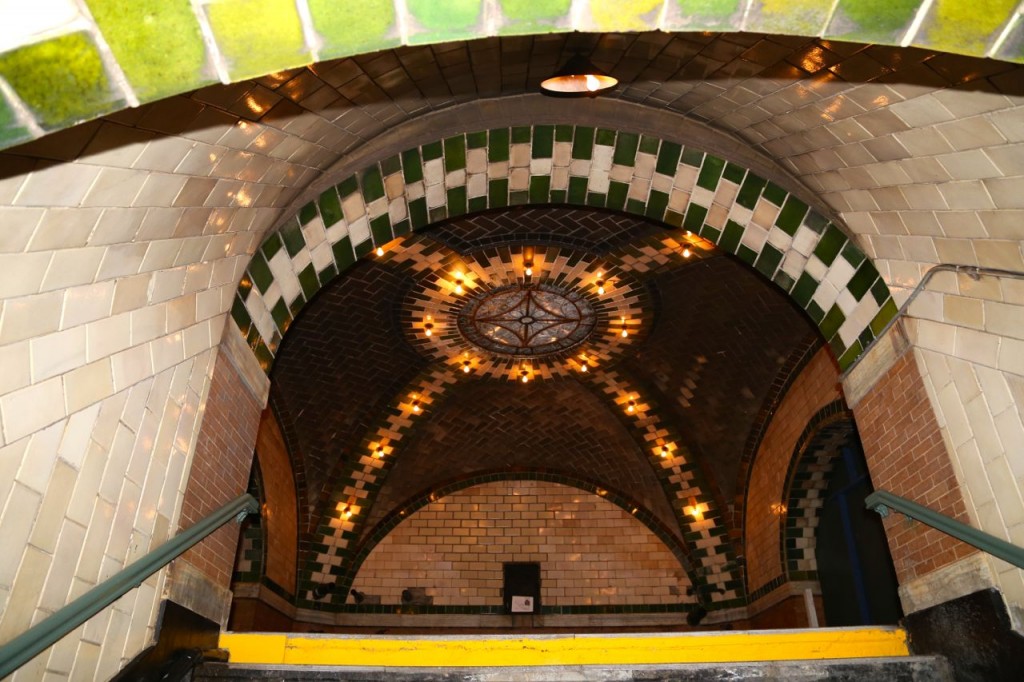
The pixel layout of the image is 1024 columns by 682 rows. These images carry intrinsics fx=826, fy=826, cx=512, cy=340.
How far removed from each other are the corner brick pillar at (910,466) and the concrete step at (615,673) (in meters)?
0.60

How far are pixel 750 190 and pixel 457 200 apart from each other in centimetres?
207

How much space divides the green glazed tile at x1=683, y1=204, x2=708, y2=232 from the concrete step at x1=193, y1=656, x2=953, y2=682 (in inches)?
114

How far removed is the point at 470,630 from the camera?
41.8 feet

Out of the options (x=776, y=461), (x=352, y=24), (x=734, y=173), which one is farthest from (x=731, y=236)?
(x=776, y=461)

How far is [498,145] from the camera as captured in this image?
234 inches

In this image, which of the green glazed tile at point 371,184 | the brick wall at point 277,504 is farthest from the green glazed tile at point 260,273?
the brick wall at point 277,504

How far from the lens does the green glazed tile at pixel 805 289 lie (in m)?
5.59

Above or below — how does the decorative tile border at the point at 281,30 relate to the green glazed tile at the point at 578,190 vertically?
below

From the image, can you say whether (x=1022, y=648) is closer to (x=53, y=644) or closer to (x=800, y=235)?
(x=800, y=235)

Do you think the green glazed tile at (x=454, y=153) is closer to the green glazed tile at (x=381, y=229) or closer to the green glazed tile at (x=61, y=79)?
the green glazed tile at (x=381, y=229)

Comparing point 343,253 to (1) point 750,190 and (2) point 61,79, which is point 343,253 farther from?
(2) point 61,79

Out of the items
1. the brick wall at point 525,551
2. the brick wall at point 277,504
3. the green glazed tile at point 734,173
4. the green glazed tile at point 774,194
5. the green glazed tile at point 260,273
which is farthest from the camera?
the brick wall at point 525,551

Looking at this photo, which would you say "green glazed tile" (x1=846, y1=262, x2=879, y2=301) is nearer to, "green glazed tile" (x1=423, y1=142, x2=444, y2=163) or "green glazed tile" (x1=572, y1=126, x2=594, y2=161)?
"green glazed tile" (x1=572, y1=126, x2=594, y2=161)

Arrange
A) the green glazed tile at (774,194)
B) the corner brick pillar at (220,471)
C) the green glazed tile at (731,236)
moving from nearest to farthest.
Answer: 1. the corner brick pillar at (220,471)
2. the green glazed tile at (774,194)
3. the green glazed tile at (731,236)
